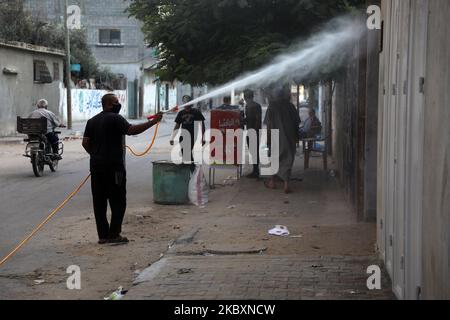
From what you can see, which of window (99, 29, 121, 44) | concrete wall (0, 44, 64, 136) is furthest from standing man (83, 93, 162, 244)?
window (99, 29, 121, 44)

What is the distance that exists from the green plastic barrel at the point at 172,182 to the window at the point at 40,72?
19034 mm

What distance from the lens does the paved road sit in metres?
9.26

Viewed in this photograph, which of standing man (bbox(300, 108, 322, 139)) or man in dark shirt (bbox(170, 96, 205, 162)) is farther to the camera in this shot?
standing man (bbox(300, 108, 322, 139))

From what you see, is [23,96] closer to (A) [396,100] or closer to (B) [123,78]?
(B) [123,78]

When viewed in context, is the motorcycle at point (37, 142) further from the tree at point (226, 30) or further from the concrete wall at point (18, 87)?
the concrete wall at point (18, 87)

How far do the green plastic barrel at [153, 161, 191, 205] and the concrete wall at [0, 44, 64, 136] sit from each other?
16080 millimetres

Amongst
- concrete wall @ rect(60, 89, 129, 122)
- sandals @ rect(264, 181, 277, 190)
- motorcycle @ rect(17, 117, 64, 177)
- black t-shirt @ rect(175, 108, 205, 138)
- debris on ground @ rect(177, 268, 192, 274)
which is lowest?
debris on ground @ rect(177, 268, 192, 274)

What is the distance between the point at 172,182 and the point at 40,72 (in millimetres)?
19407

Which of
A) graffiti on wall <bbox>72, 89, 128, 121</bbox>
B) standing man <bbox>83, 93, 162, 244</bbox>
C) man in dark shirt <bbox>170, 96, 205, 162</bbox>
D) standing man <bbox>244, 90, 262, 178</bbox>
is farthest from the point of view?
graffiti on wall <bbox>72, 89, 128, 121</bbox>

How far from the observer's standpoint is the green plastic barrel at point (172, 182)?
10977 mm

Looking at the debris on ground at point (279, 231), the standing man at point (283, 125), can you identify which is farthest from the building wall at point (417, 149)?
the standing man at point (283, 125)

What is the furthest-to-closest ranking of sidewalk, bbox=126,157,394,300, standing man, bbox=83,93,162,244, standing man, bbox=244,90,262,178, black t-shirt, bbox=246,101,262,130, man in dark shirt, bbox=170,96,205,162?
black t-shirt, bbox=246,101,262,130 < standing man, bbox=244,90,262,178 < man in dark shirt, bbox=170,96,205,162 < standing man, bbox=83,93,162,244 < sidewalk, bbox=126,157,394,300

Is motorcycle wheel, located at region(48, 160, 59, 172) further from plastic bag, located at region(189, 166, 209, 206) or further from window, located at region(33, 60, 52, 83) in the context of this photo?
window, located at region(33, 60, 52, 83)

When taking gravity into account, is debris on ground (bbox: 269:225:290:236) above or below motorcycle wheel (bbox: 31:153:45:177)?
below
